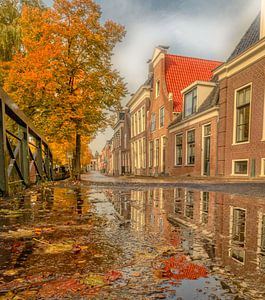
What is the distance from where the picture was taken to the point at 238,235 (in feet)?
5.14

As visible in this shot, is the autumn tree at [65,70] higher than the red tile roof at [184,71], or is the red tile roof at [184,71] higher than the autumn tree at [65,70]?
the red tile roof at [184,71]

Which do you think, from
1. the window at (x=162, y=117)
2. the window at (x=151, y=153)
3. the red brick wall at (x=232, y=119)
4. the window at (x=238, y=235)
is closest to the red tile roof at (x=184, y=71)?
the window at (x=162, y=117)

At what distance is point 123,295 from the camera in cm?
79

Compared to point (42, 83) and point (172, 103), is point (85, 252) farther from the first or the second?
point (172, 103)

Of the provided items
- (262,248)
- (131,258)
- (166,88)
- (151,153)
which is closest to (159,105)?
(166,88)

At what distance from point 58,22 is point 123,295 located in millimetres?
12532

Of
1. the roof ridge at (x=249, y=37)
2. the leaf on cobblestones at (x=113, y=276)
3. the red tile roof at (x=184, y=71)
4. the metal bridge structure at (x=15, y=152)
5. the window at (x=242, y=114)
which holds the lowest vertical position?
the leaf on cobblestones at (x=113, y=276)

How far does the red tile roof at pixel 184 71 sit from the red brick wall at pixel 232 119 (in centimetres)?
840

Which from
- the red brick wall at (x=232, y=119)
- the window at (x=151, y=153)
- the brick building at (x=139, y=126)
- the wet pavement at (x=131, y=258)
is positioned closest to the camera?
the wet pavement at (x=131, y=258)

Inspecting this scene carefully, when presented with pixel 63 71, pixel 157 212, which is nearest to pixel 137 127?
pixel 63 71

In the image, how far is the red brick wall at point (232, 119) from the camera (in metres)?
9.99

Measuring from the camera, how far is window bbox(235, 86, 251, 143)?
11.0m

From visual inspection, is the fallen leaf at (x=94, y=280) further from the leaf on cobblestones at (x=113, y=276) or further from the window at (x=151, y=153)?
Result: the window at (x=151, y=153)

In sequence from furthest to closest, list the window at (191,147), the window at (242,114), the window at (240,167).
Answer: the window at (191,147), the window at (242,114), the window at (240,167)
